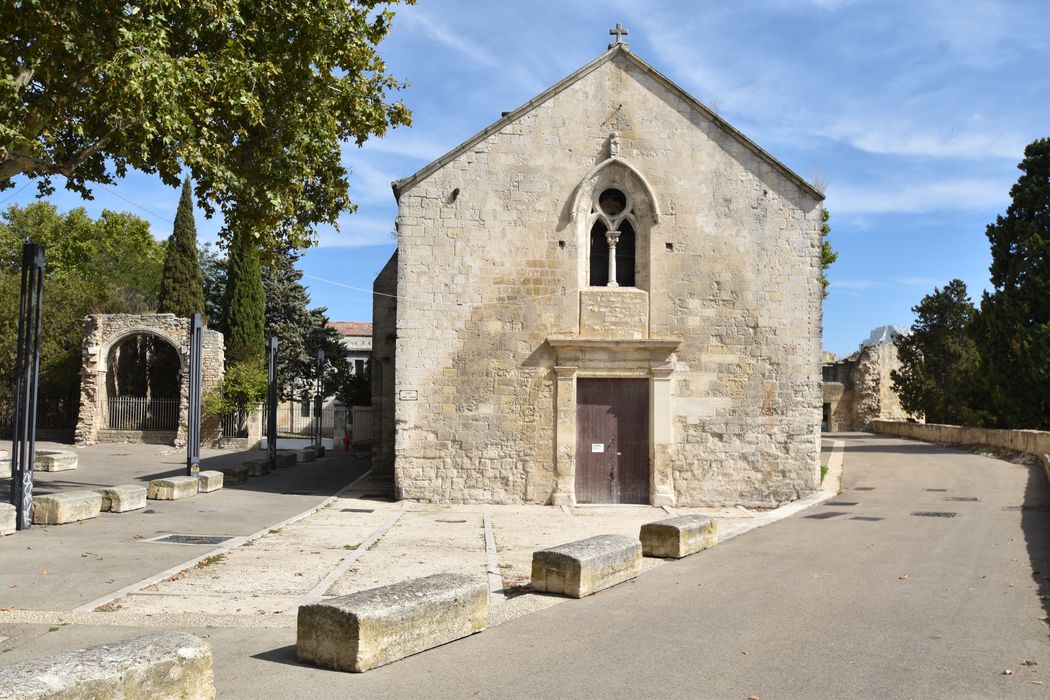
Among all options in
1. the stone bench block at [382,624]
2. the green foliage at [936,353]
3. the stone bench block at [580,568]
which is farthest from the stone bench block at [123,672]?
the green foliage at [936,353]

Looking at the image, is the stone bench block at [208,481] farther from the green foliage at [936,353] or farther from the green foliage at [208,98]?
the green foliage at [936,353]

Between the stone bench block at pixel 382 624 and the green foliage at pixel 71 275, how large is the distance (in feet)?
101

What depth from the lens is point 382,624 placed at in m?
5.40

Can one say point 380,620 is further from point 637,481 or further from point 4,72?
point 637,481

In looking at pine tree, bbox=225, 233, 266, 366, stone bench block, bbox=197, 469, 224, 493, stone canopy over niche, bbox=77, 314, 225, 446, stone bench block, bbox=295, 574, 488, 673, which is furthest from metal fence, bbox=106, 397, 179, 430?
stone bench block, bbox=295, 574, 488, 673

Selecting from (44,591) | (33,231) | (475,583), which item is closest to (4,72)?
(44,591)

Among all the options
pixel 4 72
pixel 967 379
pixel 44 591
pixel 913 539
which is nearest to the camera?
pixel 44 591

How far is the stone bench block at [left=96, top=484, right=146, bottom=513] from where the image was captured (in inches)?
503

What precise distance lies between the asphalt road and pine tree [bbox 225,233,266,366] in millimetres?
30520

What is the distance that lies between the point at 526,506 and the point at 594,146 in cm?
689

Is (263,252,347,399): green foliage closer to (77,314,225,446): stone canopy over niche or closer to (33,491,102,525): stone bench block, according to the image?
(77,314,225,446): stone canopy over niche

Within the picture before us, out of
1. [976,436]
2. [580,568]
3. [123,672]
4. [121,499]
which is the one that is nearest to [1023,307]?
[976,436]

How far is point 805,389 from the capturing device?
52.5ft

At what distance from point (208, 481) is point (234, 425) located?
15.4m
